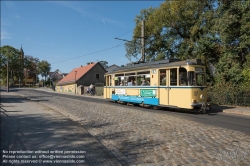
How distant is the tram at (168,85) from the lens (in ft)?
45.7

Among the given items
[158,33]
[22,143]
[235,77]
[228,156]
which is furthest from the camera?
[158,33]

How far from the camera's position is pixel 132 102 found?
18875 millimetres

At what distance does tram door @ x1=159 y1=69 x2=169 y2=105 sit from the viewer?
1512cm

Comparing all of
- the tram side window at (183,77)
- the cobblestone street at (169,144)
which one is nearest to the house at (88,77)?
the tram side window at (183,77)

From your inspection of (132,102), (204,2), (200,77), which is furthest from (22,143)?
(204,2)

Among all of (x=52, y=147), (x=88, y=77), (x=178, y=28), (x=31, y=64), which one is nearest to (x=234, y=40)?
(x=178, y=28)

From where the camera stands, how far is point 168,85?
15.0 m

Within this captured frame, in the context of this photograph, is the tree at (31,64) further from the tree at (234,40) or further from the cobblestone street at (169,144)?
the cobblestone street at (169,144)

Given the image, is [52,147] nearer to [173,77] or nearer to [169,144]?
[169,144]

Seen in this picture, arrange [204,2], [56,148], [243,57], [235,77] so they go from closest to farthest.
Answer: [56,148] → [235,77] → [243,57] → [204,2]

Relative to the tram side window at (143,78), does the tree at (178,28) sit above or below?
above

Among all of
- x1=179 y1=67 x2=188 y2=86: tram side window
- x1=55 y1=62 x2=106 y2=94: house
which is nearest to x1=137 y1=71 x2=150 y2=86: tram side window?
x1=179 y1=67 x2=188 y2=86: tram side window

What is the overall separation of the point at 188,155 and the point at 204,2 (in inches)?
1011

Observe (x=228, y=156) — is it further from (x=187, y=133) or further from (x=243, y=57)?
(x=243, y=57)
